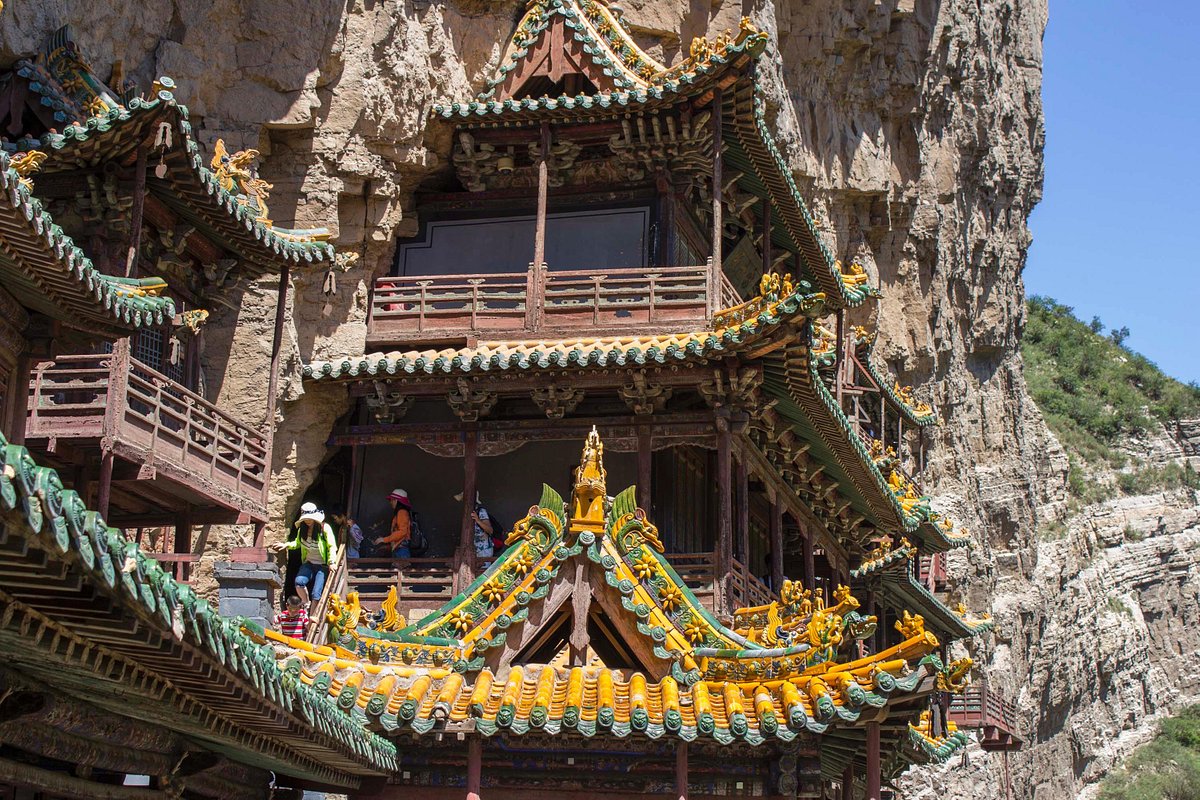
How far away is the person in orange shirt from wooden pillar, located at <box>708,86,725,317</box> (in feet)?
14.7

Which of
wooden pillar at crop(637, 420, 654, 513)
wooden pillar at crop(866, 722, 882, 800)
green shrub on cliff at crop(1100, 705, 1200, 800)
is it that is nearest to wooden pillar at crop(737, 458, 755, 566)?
wooden pillar at crop(637, 420, 654, 513)

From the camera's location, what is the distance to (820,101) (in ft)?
112

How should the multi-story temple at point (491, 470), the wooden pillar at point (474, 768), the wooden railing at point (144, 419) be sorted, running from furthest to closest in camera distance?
the wooden railing at point (144, 419) → the wooden pillar at point (474, 768) → the multi-story temple at point (491, 470)

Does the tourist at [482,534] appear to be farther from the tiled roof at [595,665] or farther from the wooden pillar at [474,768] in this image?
the wooden pillar at [474,768]

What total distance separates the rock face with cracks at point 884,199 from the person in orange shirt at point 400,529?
122 cm

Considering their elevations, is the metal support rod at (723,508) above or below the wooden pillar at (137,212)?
below

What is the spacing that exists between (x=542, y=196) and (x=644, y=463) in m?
3.98

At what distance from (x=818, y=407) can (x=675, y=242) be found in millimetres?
3341

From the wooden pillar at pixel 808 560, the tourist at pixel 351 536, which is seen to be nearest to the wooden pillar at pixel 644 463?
the tourist at pixel 351 536

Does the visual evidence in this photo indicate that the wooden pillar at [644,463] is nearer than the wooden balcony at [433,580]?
No

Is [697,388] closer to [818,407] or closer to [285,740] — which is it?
[818,407]

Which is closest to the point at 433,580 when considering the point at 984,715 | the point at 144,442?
the point at 144,442

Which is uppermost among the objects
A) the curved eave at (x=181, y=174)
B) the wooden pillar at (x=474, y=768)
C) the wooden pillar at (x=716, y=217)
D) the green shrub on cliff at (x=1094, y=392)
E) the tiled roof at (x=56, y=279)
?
the green shrub on cliff at (x=1094, y=392)

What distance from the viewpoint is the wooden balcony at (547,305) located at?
65.1ft
